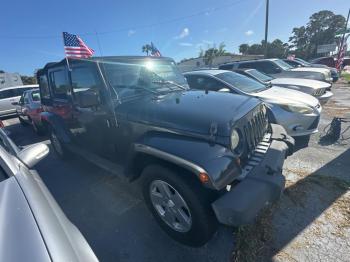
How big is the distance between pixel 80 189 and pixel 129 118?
74.5 inches

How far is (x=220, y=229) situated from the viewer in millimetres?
2531

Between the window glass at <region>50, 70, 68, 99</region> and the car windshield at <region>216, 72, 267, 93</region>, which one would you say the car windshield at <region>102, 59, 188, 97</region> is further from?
the car windshield at <region>216, 72, 267, 93</region>

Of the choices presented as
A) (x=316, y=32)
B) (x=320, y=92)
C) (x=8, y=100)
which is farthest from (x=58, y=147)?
(x=316, y=32)

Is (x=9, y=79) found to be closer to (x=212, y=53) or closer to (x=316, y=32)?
(x=212, y=53)

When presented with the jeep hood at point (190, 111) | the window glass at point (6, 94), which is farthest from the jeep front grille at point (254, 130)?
the window glass at point (6, 94)

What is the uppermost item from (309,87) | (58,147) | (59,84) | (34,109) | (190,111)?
(59,84)

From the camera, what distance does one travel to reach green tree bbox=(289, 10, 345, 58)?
2288 inches

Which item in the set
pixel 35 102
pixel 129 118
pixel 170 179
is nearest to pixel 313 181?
pixel 170 179

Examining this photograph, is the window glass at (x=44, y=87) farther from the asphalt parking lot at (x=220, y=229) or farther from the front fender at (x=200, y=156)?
the front fender at (x=200, y=156)

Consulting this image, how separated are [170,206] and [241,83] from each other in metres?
4.13

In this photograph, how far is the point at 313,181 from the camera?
328 cm

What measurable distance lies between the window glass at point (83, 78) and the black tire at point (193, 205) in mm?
1586

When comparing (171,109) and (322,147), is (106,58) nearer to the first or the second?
(171,109)

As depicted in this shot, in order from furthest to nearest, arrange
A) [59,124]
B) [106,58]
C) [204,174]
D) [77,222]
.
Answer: [59,124]
[106,58]
[77,222]
[204,174]
